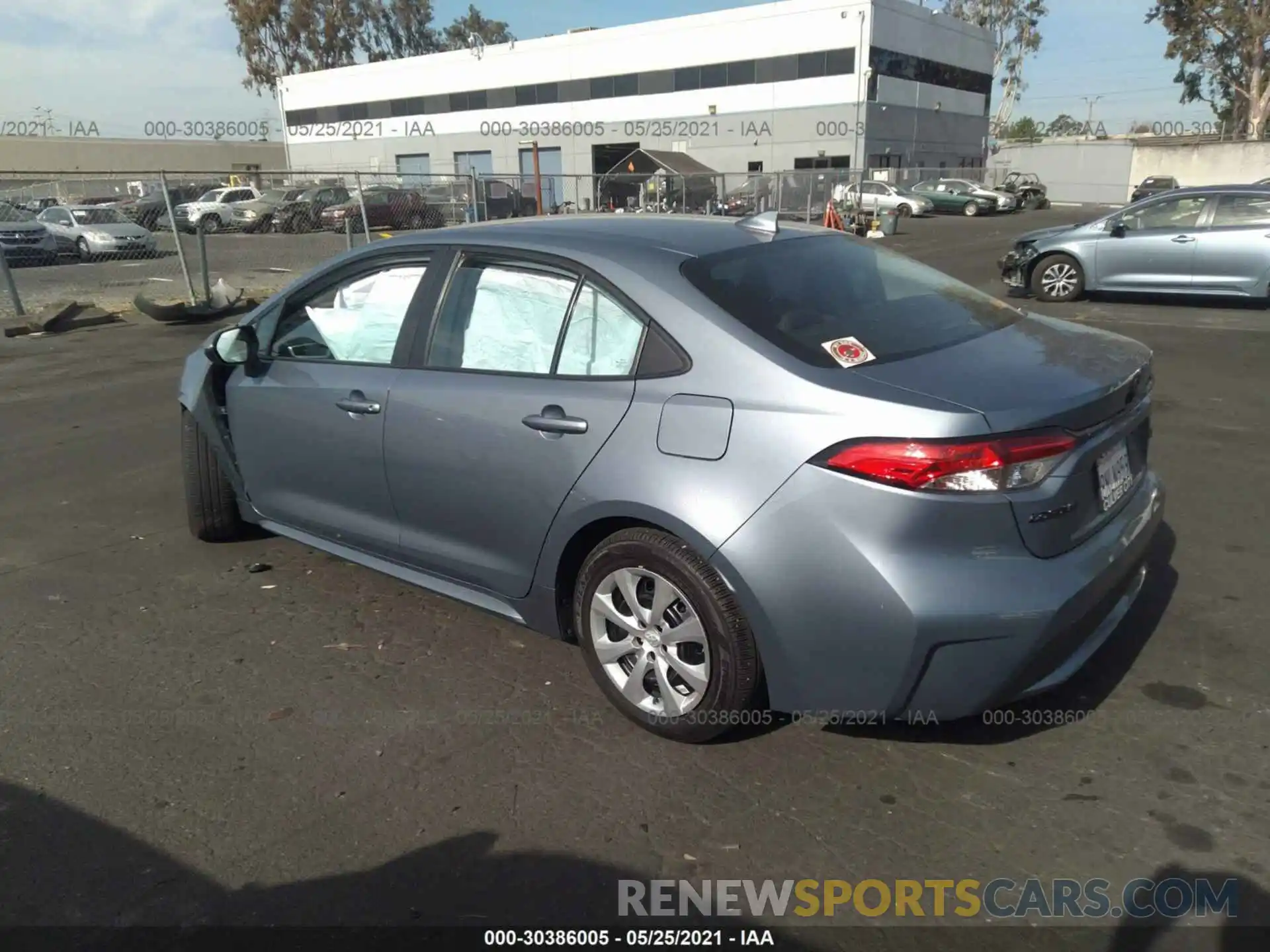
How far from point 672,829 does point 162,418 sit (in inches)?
253

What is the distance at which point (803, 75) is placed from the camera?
44438mm

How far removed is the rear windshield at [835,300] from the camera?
9.55ft

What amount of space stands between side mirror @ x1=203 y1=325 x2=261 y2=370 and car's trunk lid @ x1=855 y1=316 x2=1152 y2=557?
2.84 meters

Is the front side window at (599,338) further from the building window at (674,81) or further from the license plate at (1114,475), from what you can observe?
the building window at (674,81)

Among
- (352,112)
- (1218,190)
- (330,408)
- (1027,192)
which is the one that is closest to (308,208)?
(1218,190)

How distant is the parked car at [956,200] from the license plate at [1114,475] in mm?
37371

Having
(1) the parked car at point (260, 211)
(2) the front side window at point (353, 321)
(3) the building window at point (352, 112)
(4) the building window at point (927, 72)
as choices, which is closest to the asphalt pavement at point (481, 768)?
(2) the front side window at point (353, 321)

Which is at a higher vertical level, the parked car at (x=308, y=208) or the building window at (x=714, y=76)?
the building window at (x=714, y=76)

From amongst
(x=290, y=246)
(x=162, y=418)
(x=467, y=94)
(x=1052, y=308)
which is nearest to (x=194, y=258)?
(x=290, y=246)

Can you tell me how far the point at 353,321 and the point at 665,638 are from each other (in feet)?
6.66

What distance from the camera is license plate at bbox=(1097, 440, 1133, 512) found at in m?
2.80

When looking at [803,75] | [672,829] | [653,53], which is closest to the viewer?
[672,829]

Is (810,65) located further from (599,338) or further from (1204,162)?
(599,338)

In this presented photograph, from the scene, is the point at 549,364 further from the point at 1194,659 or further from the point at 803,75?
the point at 803,75
